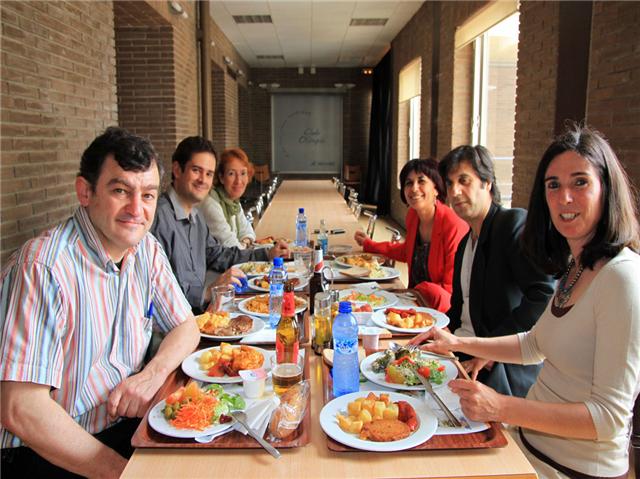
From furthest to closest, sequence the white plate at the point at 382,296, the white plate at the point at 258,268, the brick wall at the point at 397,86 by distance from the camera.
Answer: the brick wall at the point at 397,86, the white plate at the point at 258,268, the white plate at the point at 382,296

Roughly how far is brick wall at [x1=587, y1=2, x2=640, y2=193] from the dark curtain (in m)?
7.72

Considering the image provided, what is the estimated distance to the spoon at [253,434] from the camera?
3.72 feet

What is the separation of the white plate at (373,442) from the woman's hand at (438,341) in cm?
34

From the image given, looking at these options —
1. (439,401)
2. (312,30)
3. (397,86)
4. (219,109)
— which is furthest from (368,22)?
(439,401)

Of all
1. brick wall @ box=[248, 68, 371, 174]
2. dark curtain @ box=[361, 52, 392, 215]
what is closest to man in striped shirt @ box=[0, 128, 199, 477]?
dark curtain @ box=[361, 52, 392, 215]

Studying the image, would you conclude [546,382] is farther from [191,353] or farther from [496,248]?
[191,353]

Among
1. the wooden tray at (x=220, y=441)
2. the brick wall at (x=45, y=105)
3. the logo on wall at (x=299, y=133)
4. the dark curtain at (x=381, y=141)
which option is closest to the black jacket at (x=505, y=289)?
the wooden tray at (x=220, y=441)

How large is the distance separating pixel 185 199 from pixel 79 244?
4.19 feet

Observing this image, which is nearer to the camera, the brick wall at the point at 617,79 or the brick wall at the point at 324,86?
the brick wall at the point at 617,79

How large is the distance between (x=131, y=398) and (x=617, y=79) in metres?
2.78

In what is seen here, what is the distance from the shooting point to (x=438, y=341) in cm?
169

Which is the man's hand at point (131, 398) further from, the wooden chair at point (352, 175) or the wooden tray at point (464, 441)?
the wooden chair at point (352, 175)

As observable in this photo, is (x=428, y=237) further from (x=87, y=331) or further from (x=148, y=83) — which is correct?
(x=148, y=83)

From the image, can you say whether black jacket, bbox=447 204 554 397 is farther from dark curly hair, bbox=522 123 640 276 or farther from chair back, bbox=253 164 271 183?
chair back, bbox=253 164 271 183
